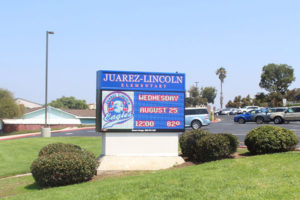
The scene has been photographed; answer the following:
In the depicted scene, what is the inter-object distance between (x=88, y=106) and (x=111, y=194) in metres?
135

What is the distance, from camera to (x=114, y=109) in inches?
500

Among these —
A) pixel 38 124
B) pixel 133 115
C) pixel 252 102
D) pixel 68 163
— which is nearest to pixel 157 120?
pixel 133 115

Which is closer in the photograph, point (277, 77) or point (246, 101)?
point (277, 77)

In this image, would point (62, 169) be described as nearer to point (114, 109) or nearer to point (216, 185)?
point (114, 109)

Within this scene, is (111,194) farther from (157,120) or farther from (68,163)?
(157,120)

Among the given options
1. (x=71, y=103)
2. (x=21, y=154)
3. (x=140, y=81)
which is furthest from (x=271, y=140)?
(x=71, y=103)

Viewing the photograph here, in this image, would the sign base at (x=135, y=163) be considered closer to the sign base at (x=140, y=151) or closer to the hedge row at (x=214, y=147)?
the sign base at (x=140, y=151)

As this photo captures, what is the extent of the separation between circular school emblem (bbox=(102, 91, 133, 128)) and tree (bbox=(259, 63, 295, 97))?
75.4 meters

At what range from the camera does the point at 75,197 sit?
26.6 ft

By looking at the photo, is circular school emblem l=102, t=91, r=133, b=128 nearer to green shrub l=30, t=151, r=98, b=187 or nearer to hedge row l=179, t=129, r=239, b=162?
green shrub l=30, t=151, r=98, b=187

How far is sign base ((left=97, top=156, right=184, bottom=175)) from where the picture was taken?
12.2 metres

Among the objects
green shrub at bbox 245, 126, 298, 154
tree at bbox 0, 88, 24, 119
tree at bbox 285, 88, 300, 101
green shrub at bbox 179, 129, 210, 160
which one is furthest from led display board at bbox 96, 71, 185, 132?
tree at bbox 285, 88, 300, 101

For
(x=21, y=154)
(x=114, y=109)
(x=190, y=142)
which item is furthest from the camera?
(x=21, y=154)

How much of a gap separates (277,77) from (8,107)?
5906 centimetres
